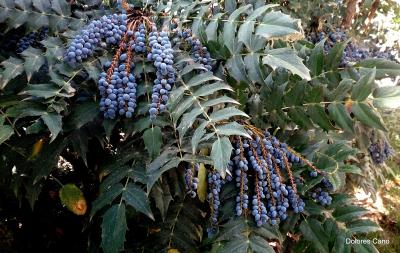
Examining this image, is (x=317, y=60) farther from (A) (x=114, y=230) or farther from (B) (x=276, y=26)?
(A) (x=114, y=230)

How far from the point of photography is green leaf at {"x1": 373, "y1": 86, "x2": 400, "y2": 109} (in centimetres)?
117

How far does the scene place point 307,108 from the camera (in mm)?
1300

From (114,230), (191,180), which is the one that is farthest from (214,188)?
(114,230)

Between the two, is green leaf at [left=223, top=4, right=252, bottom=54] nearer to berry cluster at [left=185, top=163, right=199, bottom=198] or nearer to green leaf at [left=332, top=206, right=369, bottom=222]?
berry cluster at [left=185, top=163, right=199, bottom=198]

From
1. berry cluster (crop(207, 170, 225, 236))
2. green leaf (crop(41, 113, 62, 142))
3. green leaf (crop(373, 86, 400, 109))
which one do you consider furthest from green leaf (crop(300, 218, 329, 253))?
green leaf (crop(41, 113, 62, 142))

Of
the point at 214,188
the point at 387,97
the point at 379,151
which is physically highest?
the point at 387,97

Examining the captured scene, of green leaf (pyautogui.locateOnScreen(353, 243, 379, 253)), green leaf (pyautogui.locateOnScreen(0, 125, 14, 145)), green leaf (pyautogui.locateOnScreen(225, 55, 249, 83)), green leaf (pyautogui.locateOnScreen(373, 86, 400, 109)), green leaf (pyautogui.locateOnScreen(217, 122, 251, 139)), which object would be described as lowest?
green leaf (pyautogui.locateOnScreen(353, 243, 379, 253))

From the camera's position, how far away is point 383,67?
1313 mm

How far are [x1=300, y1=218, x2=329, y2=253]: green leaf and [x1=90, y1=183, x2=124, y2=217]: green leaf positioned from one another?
1.82 ft

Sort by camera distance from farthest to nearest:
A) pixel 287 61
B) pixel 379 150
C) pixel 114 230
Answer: pixel 379 150 → pixel 287 61 → pixel 114 230

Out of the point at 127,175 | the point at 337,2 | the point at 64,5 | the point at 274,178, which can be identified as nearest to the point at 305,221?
the point at 274,178

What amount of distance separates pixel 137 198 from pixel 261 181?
36cm

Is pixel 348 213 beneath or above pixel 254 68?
beneath

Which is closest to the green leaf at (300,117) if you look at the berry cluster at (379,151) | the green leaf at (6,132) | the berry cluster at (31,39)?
the green leaf at (6,132)
